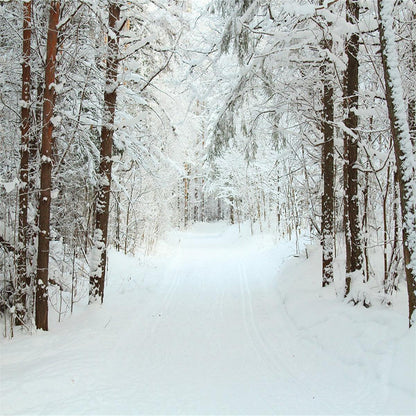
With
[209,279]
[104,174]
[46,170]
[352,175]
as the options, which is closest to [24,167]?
[46,170]

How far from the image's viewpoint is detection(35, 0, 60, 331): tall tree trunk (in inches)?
219

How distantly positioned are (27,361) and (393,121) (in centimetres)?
563

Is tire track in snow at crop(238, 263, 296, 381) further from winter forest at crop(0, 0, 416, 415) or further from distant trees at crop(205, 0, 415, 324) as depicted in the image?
distant trees at crop(205, 0, 415, 324)

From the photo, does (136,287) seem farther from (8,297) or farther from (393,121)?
(393,121)

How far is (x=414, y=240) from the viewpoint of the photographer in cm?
410

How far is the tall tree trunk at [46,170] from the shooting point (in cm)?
555

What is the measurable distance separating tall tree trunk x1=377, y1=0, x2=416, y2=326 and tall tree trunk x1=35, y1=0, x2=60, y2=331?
4856 millimetres

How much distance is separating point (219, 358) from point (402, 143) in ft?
12.0

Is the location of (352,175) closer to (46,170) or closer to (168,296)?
(168,296)

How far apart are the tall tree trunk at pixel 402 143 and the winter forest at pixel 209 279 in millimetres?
16

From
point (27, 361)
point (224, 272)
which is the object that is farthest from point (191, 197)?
point (27, 361)

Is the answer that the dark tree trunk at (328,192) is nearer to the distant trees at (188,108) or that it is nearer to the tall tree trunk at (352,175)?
the distant trees at (188,108)

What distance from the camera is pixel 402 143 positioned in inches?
167

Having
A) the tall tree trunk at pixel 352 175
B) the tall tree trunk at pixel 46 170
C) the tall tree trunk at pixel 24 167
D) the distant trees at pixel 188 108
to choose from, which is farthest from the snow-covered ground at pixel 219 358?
the tall tree trunk at pixel 24 167
